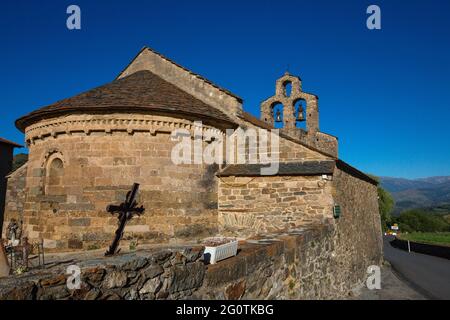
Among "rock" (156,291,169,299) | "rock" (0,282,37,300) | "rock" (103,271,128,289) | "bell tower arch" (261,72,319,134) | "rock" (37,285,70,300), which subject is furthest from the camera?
"bell tower arch" (261,72,319,134)

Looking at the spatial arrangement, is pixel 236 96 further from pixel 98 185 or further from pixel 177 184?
pixel 98 185

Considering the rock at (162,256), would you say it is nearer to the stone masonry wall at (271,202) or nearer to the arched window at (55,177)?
the arched window at (55,177)

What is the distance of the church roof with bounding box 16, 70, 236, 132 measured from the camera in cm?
873

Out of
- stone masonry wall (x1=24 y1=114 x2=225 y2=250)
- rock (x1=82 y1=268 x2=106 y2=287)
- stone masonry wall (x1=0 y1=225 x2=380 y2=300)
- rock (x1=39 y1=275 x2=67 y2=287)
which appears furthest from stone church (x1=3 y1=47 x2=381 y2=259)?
rock (x1=39 y1=275 x2=67 y2=287)

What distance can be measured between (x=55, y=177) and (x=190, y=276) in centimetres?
668

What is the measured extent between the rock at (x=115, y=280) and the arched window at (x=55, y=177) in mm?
6501

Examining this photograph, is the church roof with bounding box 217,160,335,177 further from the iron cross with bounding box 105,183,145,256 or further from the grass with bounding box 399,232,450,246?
the grass with bounding box 399,232,450,246

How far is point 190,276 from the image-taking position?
3.75 metres

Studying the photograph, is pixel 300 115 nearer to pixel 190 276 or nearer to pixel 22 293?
pixel 190 276

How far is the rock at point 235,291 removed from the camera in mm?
4141

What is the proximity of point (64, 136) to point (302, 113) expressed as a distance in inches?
523

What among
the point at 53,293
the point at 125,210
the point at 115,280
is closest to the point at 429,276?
the point at 125,210
